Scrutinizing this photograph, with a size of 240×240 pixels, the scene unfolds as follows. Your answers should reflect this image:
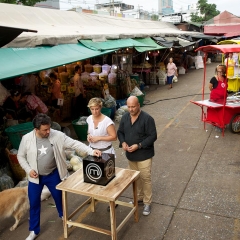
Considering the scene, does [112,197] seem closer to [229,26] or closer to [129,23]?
[129,23]

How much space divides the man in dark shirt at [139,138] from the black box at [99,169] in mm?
567

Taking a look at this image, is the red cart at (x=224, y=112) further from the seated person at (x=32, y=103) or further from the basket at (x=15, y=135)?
the basket at (x=15, y=135)

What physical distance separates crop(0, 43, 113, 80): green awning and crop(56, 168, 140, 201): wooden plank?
206cm

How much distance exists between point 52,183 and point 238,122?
581 cm

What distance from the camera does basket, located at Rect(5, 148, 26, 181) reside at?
5.68 metres

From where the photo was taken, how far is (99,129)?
4289mm

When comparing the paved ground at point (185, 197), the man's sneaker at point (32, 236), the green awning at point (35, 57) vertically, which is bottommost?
the paved ground at point (185, 197)

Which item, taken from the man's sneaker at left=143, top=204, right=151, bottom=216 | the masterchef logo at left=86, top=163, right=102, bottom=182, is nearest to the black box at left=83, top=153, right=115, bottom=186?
the masterchef logo at left=86, top=163, right=102, bottom=182

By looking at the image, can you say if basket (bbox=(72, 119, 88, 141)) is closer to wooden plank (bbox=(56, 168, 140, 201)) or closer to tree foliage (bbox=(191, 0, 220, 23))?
wooden plank (bbox=(56, 168, 140, 201))

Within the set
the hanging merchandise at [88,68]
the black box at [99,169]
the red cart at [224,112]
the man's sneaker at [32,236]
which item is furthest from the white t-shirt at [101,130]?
the hanging merchandise at [88,68]

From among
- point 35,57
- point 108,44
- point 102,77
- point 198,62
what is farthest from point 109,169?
point 198,62

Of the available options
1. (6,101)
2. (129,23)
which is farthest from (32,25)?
(129,23)

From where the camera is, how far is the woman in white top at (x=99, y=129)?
14.0 feet

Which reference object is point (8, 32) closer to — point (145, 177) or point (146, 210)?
point (145, 177)
